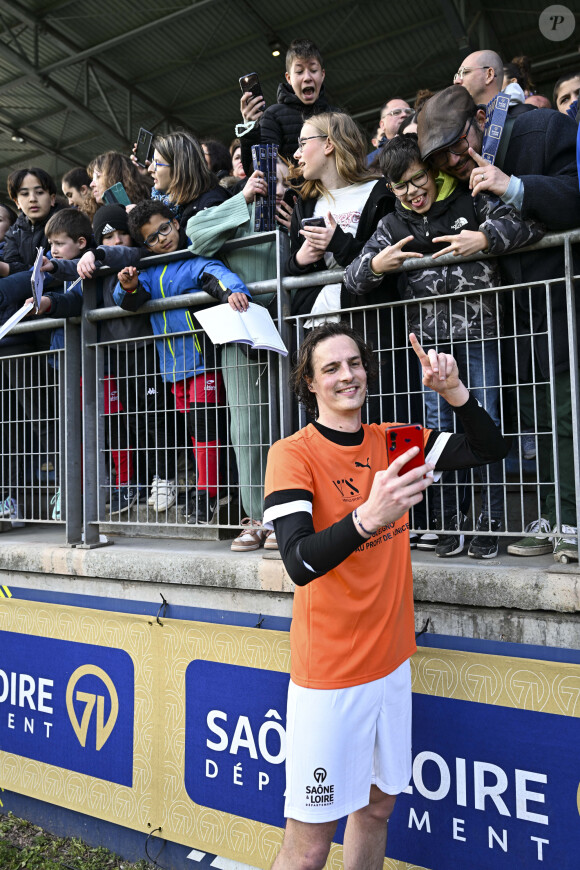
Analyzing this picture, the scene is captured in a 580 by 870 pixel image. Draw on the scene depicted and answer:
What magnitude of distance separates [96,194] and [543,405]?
351 centimetres

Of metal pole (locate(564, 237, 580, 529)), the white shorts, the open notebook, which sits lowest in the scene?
the white shorts

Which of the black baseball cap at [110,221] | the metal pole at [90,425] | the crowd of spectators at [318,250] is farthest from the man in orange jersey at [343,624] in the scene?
the black baseball cap at [110,221]

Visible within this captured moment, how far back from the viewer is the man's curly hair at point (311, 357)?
2412 mm

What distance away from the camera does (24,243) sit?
16.4ft

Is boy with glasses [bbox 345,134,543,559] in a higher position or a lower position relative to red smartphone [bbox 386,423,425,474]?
higher

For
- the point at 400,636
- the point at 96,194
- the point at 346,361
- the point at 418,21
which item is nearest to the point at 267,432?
the point at 346,361

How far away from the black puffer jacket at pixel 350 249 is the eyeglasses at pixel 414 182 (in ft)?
0.87

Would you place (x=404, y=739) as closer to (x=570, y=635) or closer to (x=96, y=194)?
(x=570, y=635)

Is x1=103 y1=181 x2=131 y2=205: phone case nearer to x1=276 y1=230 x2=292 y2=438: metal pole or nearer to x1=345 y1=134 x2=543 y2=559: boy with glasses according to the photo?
x1=276 y1=230 x2=292 y2=438: metal pole

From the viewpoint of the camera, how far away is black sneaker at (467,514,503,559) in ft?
9.47

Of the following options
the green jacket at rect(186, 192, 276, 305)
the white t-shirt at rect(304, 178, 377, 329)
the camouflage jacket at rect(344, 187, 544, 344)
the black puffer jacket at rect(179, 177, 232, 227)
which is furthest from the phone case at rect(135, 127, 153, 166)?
the camouflage jacket at rect(344, 187, 544, 344)

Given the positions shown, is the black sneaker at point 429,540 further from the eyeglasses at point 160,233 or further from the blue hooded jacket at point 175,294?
the eyeglasses at point 160,233

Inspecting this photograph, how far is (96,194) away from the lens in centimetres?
480

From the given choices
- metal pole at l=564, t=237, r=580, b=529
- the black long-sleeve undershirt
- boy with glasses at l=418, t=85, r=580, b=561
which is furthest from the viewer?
boy with glasses at l=418, t=85, r=580, b=561
